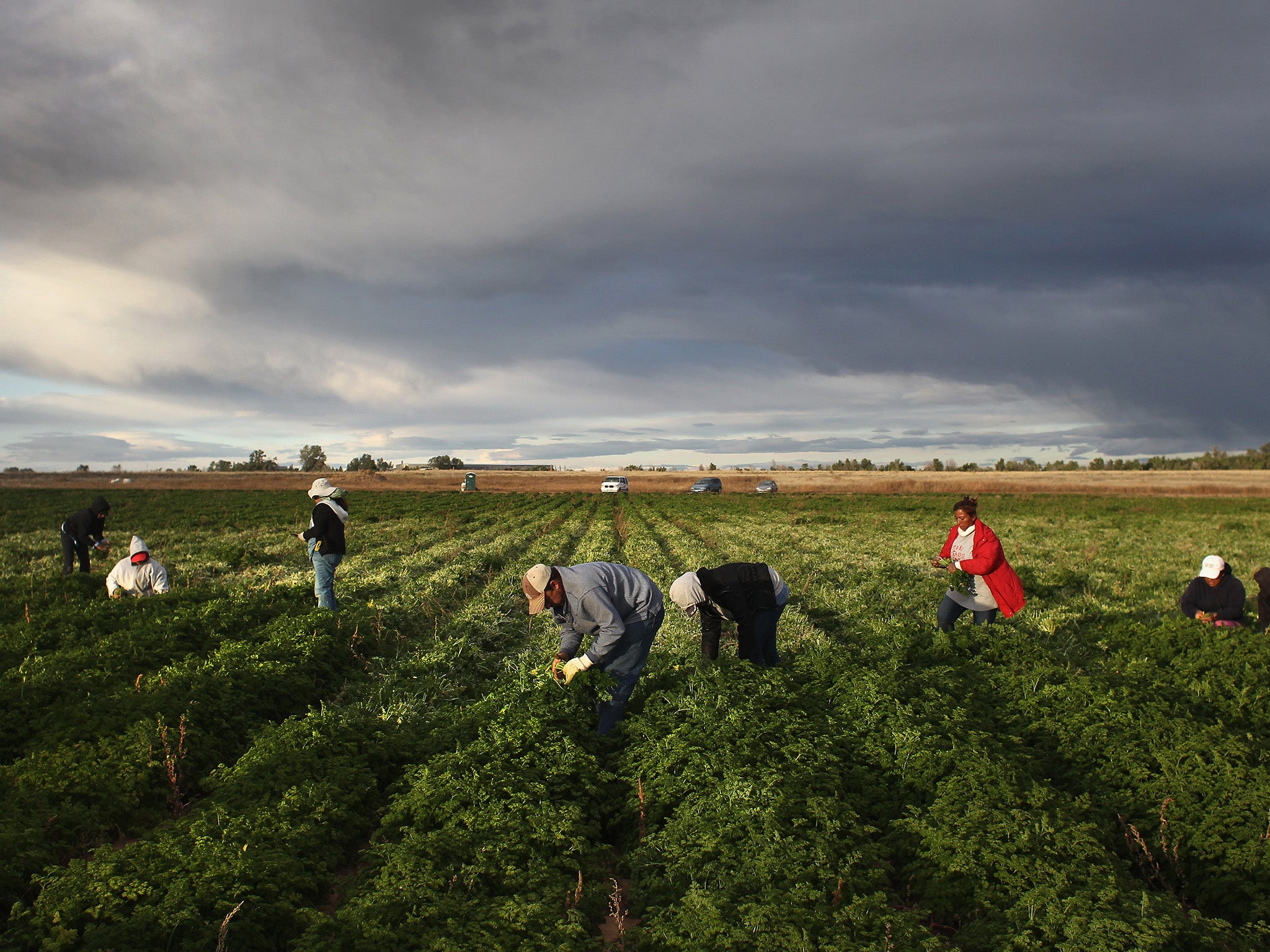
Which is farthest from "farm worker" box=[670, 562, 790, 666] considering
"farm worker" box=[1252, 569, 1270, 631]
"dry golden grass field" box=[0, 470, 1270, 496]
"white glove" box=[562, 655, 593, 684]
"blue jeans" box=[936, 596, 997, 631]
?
"dry golden grass field" box=[0, 470, 1270, 496]

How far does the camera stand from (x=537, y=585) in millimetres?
5727

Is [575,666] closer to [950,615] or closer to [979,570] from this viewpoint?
[979,570]

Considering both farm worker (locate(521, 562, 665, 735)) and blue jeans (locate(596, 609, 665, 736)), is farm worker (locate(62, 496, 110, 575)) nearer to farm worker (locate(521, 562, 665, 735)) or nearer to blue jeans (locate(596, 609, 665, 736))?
farm worker (locate(521, 562, 665, 735))

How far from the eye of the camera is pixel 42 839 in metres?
4.80

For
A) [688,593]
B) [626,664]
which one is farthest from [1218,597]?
[626,664]

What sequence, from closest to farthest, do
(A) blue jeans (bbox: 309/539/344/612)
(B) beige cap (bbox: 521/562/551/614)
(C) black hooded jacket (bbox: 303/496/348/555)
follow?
(B) beige cap (bbox: 521/562/551/614) < (C) black hooded jacket (bbox: 303/496/348/555) < (A) blue jeans (bbox: 309/539/344/612)

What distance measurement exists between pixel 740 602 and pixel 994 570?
3.98 meters

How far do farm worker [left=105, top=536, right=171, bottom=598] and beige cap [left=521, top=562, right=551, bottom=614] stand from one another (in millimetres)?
9290

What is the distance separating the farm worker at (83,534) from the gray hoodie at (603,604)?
12.3 meters

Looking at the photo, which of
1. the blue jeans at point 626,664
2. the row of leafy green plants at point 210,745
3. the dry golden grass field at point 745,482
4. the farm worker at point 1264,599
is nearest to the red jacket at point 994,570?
the farm worker at point 1264,599

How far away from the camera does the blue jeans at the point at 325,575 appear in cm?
1080

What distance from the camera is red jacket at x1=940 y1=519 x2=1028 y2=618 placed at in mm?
8680

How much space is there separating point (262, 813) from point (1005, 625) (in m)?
8.74

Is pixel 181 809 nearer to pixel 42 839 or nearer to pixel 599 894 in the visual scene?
pixel 42 839
